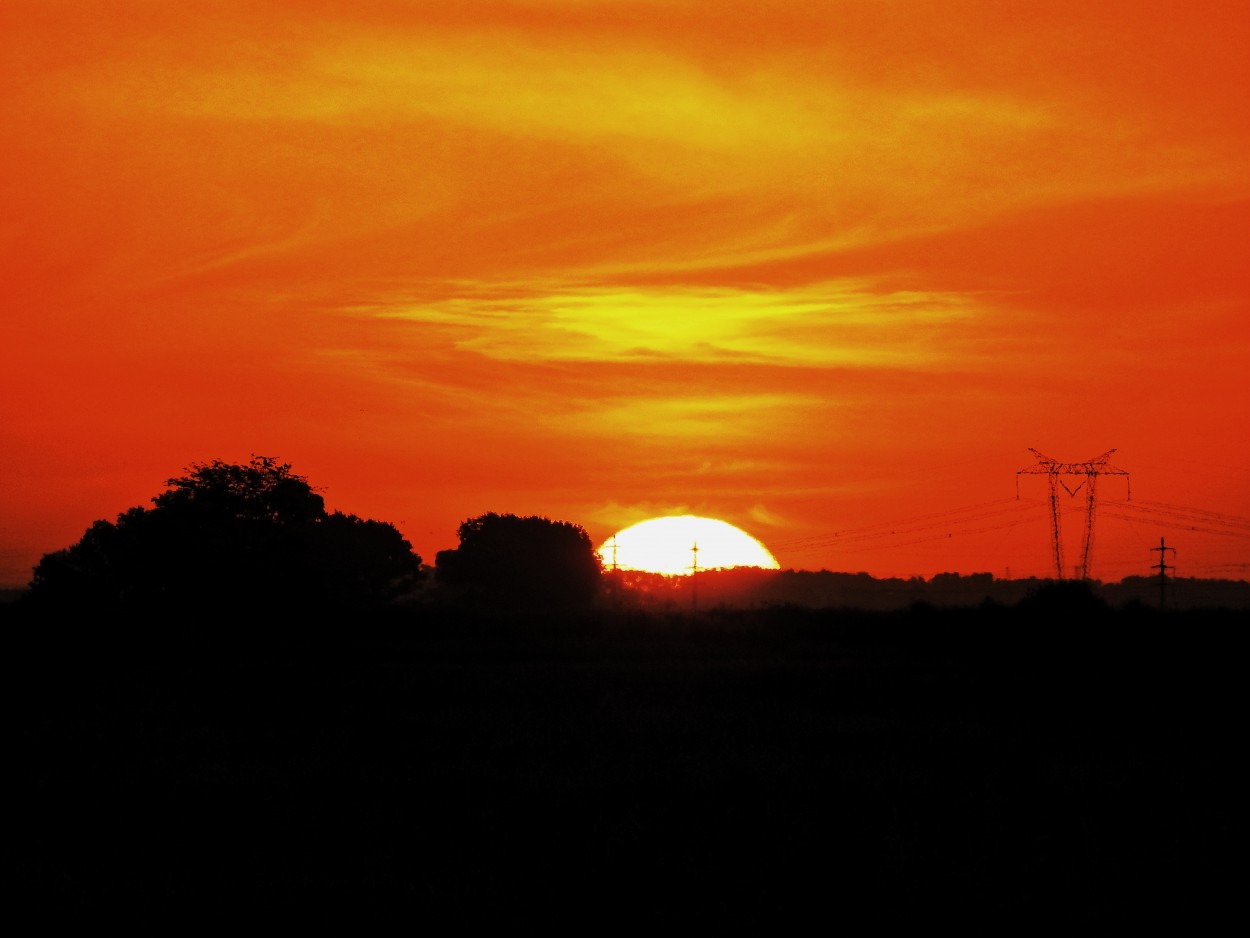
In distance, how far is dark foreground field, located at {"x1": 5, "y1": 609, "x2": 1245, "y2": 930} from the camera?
657 inches

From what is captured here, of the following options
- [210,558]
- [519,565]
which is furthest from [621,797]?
[519,565]

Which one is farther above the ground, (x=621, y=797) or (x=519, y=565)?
(x=519, y=565)

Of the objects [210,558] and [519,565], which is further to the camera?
[519,565]

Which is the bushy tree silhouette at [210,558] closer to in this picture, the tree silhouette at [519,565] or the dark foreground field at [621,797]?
the tree silhouette at [519,565]

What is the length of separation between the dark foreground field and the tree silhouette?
104 metres

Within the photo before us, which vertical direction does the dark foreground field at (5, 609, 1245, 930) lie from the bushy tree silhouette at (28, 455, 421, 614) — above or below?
below

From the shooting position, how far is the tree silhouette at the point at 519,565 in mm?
158625

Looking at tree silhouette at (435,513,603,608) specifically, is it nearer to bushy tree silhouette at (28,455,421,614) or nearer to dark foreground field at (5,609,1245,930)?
bushy tree silhouette at (28,455,421,614)

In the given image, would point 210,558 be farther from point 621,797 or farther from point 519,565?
point 621,797

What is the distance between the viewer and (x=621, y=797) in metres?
23.8

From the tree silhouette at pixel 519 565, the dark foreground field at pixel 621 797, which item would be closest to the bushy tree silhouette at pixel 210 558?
the tree silhouette at pixel 519 565

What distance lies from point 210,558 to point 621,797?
3497 inches

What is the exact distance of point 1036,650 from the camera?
7000cm

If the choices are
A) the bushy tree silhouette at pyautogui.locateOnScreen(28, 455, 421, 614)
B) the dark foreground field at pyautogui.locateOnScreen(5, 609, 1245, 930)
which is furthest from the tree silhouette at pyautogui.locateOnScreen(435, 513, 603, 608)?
the dark foreground field at pyautogui.locateOnScreen(5, 609, 1245, 930)
